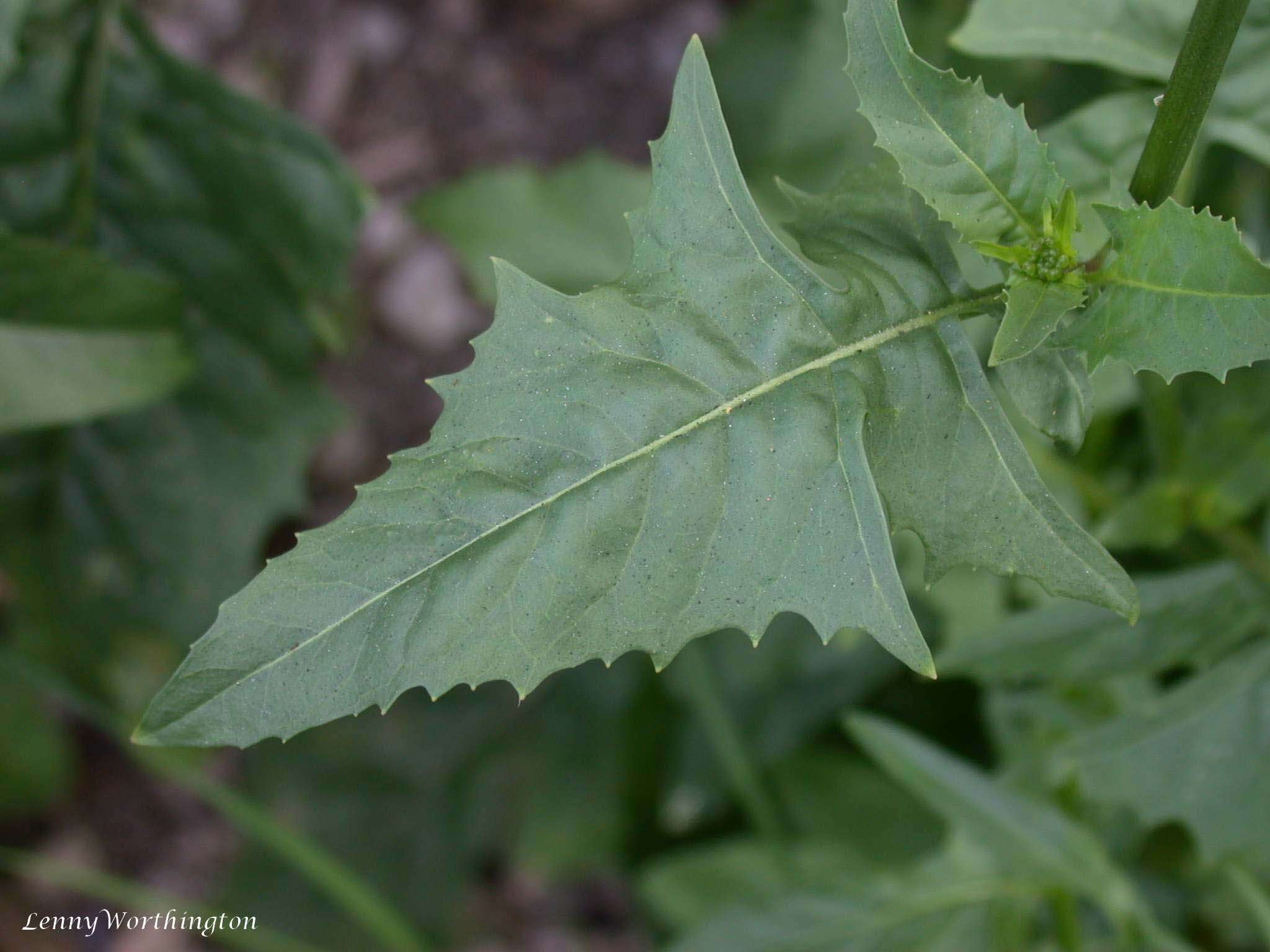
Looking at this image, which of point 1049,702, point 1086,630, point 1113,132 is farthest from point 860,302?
point 1049,702

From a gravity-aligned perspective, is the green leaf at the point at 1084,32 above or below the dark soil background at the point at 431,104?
below

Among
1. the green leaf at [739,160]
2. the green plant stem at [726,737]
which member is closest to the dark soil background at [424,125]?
the green leaf at [739,160]

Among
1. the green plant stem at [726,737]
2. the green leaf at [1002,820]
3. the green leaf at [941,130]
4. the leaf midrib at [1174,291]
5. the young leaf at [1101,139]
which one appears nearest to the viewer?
the leaf midrib at [1174,291]

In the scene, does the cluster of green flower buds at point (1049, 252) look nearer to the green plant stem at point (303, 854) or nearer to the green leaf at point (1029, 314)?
the green leaf at point (1029, 314)

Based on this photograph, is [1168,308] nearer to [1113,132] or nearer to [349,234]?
[1113,132]

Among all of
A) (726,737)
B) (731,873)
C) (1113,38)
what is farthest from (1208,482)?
(731,873)
